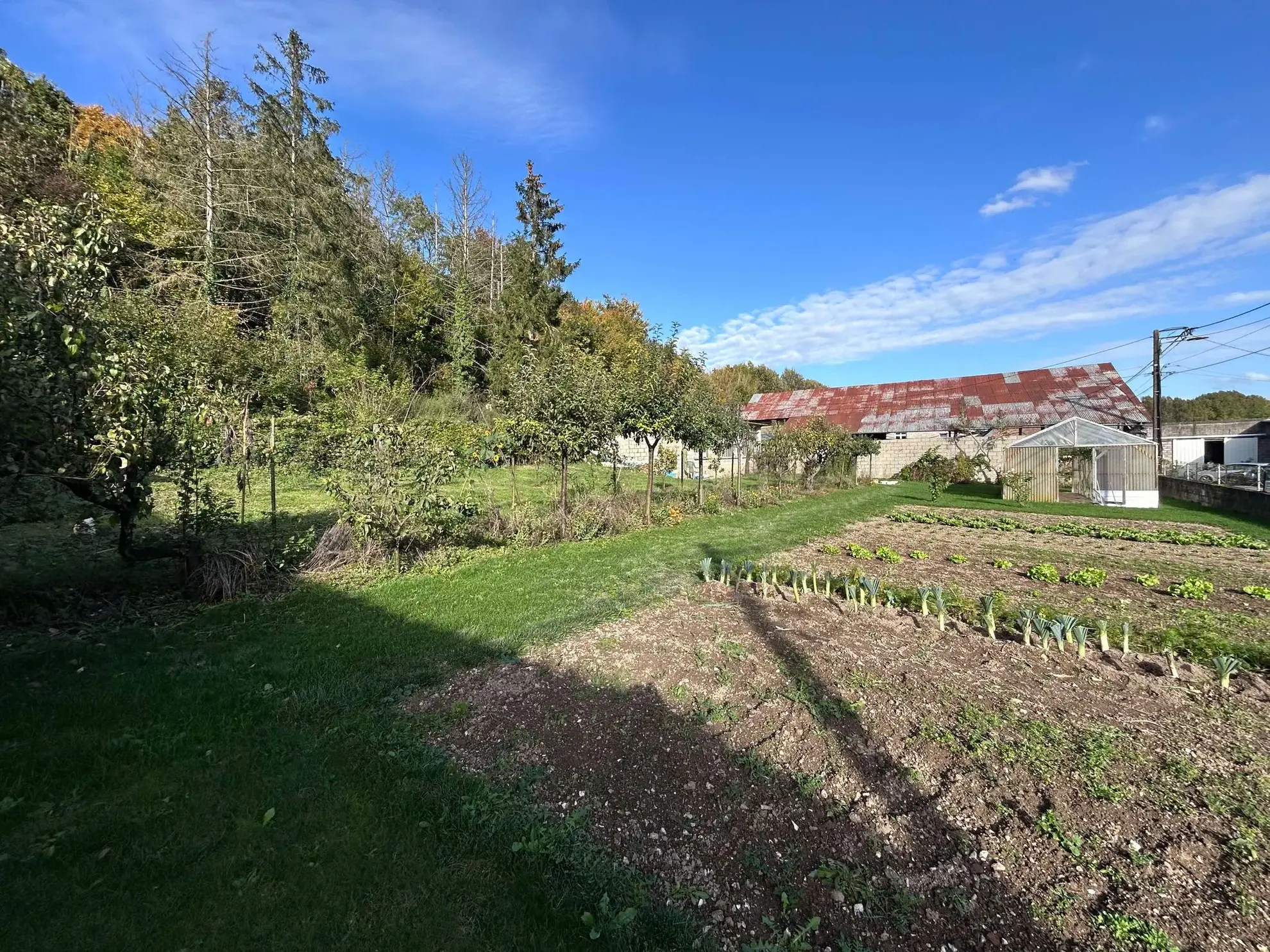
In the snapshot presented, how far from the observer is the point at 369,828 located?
261 cm

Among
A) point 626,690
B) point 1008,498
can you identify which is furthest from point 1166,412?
point 626,690

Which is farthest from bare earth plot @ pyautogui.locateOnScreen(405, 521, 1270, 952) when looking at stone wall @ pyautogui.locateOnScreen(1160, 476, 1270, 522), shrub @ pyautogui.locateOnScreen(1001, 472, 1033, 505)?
shrub @ pyautogui.locateOnScreen(1001, 472, 1033, 505)

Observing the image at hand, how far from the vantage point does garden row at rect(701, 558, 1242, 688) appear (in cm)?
439

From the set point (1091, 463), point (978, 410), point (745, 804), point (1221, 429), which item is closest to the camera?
point (745, 804)

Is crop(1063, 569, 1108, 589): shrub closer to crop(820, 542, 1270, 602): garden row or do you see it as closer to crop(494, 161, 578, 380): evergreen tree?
crop(820, 542, 1270, 602): garden row

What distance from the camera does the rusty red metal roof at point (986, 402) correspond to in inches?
961

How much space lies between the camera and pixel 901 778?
2857 mm

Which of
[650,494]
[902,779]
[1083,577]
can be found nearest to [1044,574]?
[1083,577]

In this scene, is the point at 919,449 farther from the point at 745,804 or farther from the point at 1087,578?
the point at 745,804

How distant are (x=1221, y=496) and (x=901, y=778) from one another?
20266mm

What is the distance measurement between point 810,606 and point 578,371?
6.18 meters

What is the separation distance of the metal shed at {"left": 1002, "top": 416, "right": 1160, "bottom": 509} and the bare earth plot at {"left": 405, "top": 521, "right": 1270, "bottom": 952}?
16.2 meters

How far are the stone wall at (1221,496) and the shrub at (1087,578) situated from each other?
1144 centimetres

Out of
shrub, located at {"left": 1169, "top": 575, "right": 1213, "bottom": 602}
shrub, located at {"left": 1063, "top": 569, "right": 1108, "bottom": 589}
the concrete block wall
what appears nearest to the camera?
shrub, located at {"left": 1169, "top": 575, "right": 1213, "bottom": 602}
